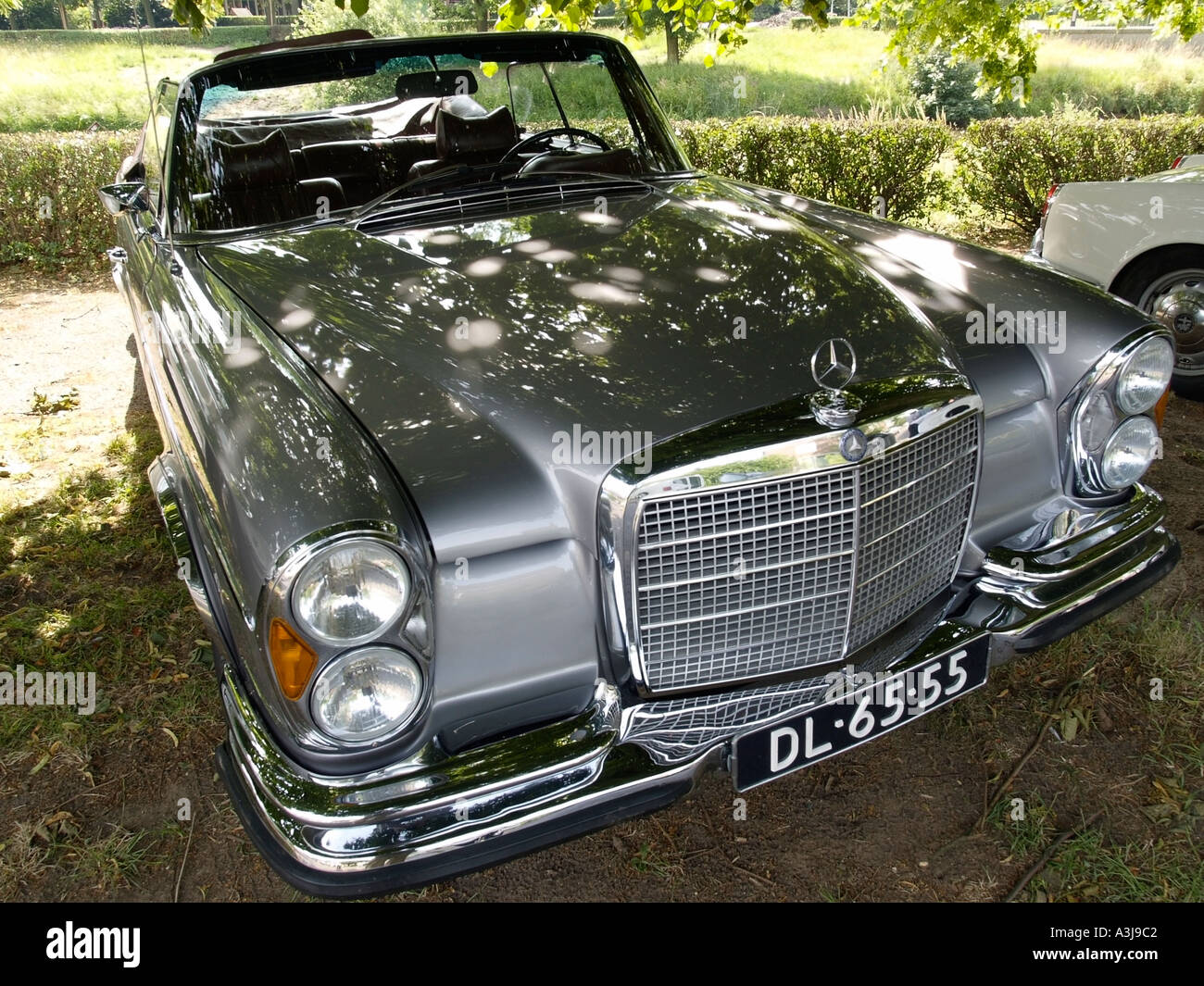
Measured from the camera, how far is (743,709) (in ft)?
6.48

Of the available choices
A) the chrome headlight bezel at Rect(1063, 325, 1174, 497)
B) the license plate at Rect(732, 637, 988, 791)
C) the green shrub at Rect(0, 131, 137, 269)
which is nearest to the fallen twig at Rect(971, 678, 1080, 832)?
the license plate at Rect(732, 637, 988, 791)

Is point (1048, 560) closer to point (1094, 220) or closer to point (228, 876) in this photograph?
point (228, 876)

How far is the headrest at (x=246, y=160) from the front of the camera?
111 inches

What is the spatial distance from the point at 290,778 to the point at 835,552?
3.89 feet

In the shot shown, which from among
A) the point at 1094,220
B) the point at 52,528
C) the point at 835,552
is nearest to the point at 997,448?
the point at 835,552

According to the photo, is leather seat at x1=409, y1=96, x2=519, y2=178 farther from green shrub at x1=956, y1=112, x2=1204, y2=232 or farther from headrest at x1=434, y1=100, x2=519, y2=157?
green shrub at x1=956, y1=112, x2=1204, y2=232

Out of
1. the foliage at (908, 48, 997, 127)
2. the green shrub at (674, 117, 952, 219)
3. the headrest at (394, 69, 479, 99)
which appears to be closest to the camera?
the headrest at (394, 69, 479, 99)

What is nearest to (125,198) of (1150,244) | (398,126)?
(398,126)

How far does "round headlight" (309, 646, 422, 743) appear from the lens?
5.46 ft

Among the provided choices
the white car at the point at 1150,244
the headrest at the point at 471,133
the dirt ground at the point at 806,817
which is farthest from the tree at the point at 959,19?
the dirt ground at the point at 806,817

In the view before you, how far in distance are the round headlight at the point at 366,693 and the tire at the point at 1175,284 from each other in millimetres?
4479

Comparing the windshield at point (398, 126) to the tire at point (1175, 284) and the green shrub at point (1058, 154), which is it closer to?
the tire at point (1175, 284)

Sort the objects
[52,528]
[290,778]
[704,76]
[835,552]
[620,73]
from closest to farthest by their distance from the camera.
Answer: [290,778] < [835,552] < [620,73] < [52,528] < [704,76]

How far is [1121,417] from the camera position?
2422 millimetres
